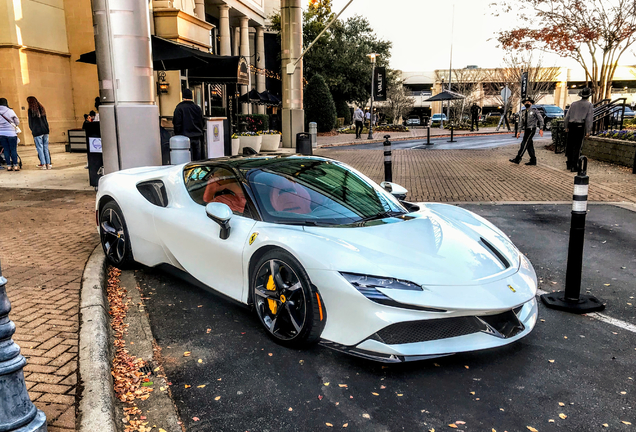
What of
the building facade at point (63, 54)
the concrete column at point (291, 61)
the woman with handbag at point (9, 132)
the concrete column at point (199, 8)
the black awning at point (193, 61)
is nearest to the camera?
the black awning at point (193, 61)

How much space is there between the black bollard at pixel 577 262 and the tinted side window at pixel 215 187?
8.95ft

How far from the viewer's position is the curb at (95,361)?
282cm

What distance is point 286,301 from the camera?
12.1 feet

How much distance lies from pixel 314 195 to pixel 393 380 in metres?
1.59

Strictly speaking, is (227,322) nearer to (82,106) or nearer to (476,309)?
(476,309)

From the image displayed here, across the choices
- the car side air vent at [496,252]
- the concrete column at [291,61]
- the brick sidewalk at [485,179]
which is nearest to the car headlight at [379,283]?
the car side air vent at [496,252]

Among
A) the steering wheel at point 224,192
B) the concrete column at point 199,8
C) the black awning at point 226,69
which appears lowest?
the steering wheel at point 224,192

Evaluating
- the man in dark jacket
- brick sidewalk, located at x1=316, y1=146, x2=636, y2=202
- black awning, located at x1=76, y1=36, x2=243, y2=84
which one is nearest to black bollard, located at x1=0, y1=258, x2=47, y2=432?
brick sidewalk, located at x1=316, y1=146, x2=636, y2=202

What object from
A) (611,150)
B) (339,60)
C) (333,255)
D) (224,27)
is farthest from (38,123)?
(339,60)

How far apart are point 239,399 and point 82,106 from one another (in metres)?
22.8

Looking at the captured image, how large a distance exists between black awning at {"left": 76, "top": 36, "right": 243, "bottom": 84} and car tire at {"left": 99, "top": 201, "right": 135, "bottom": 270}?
20.1 feet

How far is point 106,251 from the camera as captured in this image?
18.4 ft

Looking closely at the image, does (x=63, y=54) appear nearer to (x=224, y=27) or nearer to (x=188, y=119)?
(x=224, y=27)

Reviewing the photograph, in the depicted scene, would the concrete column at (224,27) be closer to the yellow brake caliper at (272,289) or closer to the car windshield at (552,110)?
the car windshield at (552,110)
